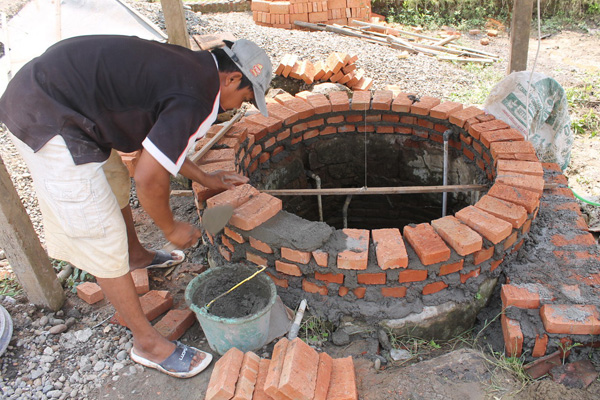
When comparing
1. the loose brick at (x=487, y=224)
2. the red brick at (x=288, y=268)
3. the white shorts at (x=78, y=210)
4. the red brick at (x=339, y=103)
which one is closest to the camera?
the white shorts at (x=78, y=210)

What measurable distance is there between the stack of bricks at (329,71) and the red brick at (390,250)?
147 inches

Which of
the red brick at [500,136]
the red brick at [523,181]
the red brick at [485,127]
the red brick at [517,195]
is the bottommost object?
the red brick at [517,195]

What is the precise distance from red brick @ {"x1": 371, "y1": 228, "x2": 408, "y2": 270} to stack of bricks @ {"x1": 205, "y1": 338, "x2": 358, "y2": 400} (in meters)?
0.51

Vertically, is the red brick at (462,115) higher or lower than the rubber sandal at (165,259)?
higher

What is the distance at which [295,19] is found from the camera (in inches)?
375

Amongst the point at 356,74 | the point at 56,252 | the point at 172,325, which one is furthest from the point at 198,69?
the point at 356,74

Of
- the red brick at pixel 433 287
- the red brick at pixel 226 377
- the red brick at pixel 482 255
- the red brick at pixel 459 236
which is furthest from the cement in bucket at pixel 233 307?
the red brick at pixel 482 255

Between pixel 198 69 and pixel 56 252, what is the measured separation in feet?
3.82

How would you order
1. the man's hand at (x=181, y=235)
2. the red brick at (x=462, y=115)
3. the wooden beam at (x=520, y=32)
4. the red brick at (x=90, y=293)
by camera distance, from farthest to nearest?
1. the wooden beam at (x=520, y=32)
2. the red brick at (x=462, y=115)
3. the red brick at (x=90, y=293)
4. the man's hand at (x=181, y=235)

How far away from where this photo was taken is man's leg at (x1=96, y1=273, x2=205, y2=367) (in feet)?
7.25

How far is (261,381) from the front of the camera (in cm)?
200

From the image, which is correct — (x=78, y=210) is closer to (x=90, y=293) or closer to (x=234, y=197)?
(x=234, y=197)

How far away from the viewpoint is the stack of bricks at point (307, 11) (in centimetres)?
941

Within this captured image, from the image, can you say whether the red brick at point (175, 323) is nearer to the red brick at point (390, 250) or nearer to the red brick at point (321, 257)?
the red brick at point (321, 257)
